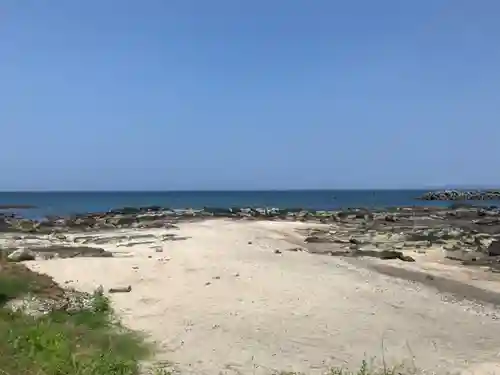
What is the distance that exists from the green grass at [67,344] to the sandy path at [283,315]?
1.92 ft

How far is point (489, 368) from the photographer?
8766 mm

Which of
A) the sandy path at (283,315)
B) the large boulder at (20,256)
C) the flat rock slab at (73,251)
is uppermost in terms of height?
the large boulder at (20,256)

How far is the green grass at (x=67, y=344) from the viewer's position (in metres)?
6.93

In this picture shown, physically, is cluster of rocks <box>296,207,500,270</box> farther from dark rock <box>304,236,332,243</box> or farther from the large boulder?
the large boulder

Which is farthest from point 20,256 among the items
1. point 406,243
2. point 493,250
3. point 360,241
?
point 493,250

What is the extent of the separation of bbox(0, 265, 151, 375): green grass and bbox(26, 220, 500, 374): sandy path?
1.92 ft

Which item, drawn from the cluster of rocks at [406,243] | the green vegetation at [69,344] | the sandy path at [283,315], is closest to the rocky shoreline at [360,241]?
the cluster of rocks at [406,243]

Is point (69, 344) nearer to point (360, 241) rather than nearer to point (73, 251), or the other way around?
point (73, 251)

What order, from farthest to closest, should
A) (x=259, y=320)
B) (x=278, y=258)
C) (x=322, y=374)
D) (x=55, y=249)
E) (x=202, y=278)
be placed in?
(x=55, y=249) → (x=278, y=258) → (x=202, y=278) → (x=259, y=320) → (x=322, y=374)

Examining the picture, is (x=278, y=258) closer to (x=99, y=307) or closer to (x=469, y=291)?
(x=469, y=291)

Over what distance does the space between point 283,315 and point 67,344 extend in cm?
514

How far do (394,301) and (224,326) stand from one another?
4.52 metres

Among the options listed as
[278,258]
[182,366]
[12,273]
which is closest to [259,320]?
[182,366]

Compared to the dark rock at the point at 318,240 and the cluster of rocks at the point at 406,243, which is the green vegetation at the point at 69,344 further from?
the dark rock at the point at 318,240
